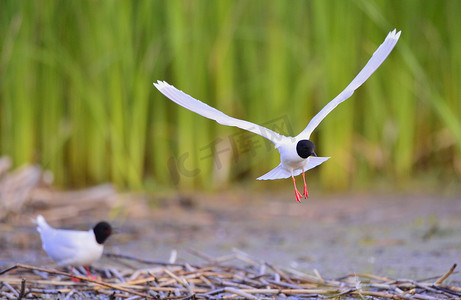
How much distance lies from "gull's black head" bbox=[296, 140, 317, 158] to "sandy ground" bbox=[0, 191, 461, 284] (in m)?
1.50

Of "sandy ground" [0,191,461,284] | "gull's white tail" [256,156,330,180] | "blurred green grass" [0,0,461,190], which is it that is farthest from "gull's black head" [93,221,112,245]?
"blurred green grass" [0,0,461,190]

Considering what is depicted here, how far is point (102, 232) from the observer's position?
13.0 feet

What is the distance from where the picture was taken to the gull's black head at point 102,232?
3.90 meters

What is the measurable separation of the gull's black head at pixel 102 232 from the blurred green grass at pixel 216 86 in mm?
2144

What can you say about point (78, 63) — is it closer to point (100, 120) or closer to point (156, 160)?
point (100, 120)

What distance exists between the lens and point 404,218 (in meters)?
5.39

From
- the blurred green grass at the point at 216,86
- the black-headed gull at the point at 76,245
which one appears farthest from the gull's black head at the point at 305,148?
the blurred green grass at the point at 216,86

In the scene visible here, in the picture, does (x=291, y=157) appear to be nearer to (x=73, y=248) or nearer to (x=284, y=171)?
(x=284, y=171)

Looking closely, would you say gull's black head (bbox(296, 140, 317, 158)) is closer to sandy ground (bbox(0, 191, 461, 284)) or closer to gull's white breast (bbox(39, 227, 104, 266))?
sandy ground (bbox(0, 191, 461, 284))

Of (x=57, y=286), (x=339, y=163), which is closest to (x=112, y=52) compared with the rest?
(x=339, y=163)

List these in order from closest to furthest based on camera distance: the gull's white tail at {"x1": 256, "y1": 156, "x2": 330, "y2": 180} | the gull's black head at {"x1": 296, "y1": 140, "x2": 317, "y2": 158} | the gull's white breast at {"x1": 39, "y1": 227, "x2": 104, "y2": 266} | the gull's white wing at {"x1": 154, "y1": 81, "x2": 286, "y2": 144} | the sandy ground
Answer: the gull's black head at {"x1": 296, "y1": 140, "x2": 317, "y2": 158} < the gull's white wing at {"x1": 154, "y1": 81, "x2": 286, "y2": 144} < the gull's white tail at {"x1": 256, "y1": 156, "x2": 330, "y2": 180} < the gull's white breast at {"x1": 39, "y1": 227, "x2": 104, "y2": 266} < the sandy ground

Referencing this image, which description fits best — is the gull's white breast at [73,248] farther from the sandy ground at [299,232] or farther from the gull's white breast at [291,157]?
the gull's white breast at [291,157]

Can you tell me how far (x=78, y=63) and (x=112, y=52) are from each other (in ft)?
1.35

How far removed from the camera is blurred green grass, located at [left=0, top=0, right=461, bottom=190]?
20.1 ft
